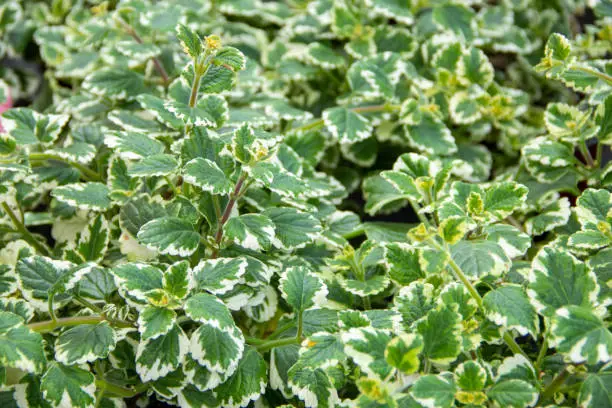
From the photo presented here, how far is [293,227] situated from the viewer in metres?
1.03

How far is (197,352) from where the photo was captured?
0.93 metres

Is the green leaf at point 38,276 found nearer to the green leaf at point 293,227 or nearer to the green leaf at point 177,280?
the green leaf at point 177,280

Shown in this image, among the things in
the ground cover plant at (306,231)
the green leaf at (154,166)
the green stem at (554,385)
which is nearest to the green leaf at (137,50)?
the ground cover plant at (306,231)

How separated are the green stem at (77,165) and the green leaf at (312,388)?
604 mm

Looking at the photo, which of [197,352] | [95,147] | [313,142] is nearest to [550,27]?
[313,142]

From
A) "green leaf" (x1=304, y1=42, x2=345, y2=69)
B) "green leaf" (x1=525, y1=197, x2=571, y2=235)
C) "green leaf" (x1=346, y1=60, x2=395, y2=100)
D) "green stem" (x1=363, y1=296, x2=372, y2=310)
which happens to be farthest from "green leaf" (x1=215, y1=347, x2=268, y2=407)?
"green leaf" (x1=304, y1=42, x2=345, y2=69)

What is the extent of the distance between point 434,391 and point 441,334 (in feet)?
0.28

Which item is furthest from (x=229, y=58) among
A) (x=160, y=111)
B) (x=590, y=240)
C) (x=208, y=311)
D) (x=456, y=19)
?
(x=456, y=19)

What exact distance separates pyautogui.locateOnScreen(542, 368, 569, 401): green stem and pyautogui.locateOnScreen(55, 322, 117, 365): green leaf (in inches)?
24.3

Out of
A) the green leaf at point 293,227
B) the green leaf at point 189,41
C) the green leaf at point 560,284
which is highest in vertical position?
the green leaf at point 189,41

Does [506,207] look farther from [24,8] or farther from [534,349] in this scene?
[24,8]

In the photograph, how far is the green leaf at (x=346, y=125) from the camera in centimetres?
131

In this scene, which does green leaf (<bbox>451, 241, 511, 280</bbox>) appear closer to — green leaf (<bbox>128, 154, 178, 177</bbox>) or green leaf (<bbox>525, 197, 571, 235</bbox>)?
green leaf (<bbox>525, 197, 571, 235</bbox>)

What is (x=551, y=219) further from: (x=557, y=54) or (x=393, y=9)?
(x=393, y=9)
